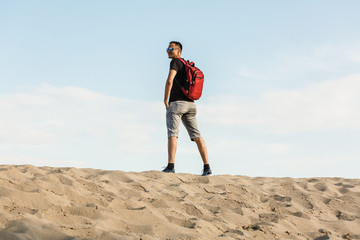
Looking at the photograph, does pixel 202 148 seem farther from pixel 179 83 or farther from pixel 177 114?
pixel 179 83

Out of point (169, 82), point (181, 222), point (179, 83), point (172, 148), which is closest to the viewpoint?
point (181, 222)

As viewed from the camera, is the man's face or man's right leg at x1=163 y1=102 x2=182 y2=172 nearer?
man's right leg at x1=163 y1=102 x2=182 y2=172

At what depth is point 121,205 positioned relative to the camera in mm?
4191

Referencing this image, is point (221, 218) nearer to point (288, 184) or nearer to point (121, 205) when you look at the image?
point (121, 205)

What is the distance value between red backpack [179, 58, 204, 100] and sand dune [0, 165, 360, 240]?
1.25 m

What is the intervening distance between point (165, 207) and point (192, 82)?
2642 millimetres

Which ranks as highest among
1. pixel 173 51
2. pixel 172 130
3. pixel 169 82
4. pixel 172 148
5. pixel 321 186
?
pixel 173 51

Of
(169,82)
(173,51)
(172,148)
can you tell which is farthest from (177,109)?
(173,51)

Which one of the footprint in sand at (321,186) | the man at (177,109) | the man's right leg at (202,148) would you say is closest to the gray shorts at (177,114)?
the man at (177,109)

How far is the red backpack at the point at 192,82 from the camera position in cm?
652

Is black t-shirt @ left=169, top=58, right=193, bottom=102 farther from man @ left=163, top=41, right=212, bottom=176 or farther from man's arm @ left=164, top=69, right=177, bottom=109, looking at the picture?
man's arm @ left=164, top=69, right=177, bottom=109

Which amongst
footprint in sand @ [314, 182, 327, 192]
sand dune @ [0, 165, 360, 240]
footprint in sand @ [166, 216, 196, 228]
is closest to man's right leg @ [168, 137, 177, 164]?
sand dune @ [0, 165, 360, 240]

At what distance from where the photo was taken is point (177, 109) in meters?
6.54

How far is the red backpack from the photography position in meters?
6.52
